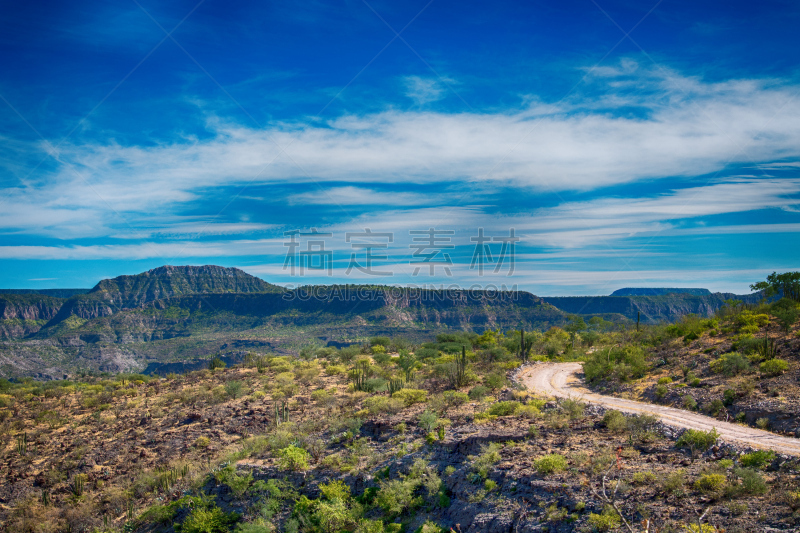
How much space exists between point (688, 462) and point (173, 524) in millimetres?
17924

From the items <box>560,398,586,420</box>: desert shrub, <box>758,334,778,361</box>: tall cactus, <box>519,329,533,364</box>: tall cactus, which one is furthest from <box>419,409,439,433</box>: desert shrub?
<box>519,329,533,364</box>: tall cactus

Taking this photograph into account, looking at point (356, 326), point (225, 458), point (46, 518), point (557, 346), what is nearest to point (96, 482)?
point (46, 518)

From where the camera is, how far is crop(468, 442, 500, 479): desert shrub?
13.8 metres

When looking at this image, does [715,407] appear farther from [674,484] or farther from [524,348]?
[524,348]

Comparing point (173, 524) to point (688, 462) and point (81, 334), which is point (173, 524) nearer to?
point (688, 462)

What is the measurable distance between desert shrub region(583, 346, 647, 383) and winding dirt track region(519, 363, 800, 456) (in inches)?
53.2

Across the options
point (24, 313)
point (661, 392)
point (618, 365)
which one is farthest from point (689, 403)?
point (24, 313)

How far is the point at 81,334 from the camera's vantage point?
13512 cm

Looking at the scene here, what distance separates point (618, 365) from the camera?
3011 cm

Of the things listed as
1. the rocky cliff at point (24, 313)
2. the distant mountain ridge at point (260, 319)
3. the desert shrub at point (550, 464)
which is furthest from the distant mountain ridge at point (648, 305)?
the rocky cliff at point (24, 313)

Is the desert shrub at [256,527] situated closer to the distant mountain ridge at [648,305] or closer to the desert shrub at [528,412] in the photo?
the desert shrub at [528,412]

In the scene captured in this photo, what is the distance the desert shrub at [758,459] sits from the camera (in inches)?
460

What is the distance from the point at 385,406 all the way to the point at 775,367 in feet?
65.0

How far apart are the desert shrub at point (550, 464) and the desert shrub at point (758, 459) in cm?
480
